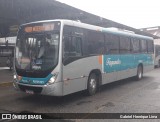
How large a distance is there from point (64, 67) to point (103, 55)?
10.8ft

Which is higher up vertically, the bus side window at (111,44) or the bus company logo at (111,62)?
the bus side window at (111,44)

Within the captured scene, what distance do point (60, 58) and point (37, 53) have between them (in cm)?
88

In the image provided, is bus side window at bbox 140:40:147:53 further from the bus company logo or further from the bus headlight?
the bus headlight

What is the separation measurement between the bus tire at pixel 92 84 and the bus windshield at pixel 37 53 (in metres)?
2.43

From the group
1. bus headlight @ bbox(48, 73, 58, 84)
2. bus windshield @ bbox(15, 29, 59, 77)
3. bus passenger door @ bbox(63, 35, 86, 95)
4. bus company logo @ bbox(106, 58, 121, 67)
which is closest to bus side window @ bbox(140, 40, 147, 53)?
bus company logo @ bbox(106, 58, 121, 67)

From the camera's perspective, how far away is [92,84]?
423 inches

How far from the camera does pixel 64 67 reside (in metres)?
8.84

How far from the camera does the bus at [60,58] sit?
8.66 metres

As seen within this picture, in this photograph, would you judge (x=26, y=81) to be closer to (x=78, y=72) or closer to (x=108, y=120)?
(x=78, y=72)

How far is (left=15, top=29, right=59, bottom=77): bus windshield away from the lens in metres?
8.70

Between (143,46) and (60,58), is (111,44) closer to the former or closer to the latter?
(60,58)

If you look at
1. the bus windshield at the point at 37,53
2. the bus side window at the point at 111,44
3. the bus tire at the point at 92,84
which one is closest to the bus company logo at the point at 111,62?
the bus side window at the point at 111,44

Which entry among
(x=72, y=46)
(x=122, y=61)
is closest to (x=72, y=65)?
(x=72, y=46)

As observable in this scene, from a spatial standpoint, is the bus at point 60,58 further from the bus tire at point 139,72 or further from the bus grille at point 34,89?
the bus tire at point 139,72
